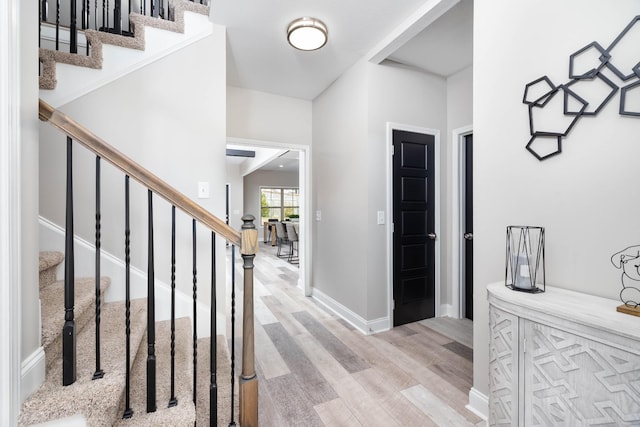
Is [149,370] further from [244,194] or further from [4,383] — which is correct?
[244,194]

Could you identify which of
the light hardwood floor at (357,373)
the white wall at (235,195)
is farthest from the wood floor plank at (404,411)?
the white wall at (235,195)

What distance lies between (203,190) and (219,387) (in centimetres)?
144

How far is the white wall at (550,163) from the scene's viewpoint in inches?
46.3

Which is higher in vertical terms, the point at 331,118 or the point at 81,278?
the point at 331,118

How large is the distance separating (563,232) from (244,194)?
1036 centimetres

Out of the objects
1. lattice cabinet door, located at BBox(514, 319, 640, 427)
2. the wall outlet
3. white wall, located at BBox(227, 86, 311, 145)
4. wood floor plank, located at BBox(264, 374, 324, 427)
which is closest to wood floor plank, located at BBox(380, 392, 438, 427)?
wood floor plank, located at BBox(264, 374, 324, 427)

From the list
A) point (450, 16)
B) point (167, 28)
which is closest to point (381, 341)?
point (450, 16)

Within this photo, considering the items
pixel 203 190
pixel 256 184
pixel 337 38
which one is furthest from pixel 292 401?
pixel 256 184

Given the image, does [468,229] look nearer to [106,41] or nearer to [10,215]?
[10,215]

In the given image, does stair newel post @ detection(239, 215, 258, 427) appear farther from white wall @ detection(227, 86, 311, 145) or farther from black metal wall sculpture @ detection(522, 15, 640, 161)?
white wall @ detection(227, 86, 311, 145)

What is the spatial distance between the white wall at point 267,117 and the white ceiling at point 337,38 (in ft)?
0.62

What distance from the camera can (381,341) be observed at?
2736 millimetres

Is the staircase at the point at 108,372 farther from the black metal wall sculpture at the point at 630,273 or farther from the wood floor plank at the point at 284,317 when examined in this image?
the black metal wall sculpture at the point at 630,273

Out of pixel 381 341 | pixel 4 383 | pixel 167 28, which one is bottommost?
pixel 381 341
